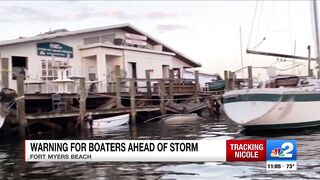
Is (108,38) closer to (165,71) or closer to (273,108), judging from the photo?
(165,71)

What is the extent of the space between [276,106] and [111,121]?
9.95 metres

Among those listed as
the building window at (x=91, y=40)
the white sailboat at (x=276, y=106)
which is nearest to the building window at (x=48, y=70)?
the building window at (x=91, y=40)

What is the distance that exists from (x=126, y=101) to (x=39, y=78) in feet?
19.3

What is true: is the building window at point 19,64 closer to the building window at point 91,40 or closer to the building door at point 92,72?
the building door at point 92,72

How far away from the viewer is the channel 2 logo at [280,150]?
801 centimetres

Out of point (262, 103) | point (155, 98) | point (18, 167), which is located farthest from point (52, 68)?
point (18, 167)

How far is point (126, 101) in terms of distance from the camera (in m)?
31.1

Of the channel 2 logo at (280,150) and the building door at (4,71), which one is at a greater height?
the building door at (4,71)

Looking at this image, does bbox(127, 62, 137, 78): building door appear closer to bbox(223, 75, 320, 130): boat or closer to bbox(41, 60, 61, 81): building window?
bbox(41, 60, 61, 81): building window

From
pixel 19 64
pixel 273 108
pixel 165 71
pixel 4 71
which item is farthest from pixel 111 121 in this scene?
pixel 165 71

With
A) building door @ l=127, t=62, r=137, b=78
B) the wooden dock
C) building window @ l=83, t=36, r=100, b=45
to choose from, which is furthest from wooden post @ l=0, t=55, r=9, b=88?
building door @ l=127, t=62, r=137, b=78

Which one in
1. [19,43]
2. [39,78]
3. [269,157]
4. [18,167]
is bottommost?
[18,167]

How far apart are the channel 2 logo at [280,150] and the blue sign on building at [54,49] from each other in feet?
77.7

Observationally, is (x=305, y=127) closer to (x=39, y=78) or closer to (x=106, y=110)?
(x=106, y=110)
